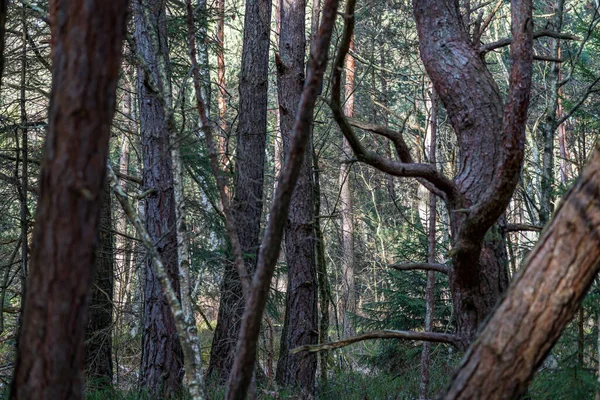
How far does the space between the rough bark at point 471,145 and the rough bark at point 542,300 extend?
4.65 feet

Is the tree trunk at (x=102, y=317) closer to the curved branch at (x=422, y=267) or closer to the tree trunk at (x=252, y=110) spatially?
the tree trunk at (x=252, y=110)

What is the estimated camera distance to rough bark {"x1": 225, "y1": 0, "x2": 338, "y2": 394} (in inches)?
117

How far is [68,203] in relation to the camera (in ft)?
7.21

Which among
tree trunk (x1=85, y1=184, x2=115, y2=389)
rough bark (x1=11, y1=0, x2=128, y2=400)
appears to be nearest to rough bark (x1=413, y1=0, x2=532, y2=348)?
rough bark (x1=11, y1=0, x2=128, y2=400)

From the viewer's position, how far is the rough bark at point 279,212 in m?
2.98

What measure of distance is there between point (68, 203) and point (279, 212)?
110 cm

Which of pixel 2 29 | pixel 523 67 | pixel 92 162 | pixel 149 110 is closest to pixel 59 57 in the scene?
pixel 92 162

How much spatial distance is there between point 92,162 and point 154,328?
578 cm

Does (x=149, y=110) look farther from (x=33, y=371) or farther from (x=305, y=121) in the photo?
(x=33, y=371)

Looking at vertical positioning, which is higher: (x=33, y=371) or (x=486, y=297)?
(x=486, y=297)

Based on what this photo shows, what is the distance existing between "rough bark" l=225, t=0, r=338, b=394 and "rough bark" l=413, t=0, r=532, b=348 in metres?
1.58

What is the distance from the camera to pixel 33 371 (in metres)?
2.25

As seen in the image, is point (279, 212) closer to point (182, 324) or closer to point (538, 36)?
point (182, 324)

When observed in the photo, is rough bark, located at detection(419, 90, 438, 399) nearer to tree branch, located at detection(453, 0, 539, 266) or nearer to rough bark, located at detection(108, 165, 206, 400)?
tree branch, located at detection(453, 0, 539, 266)
